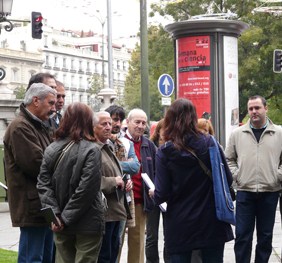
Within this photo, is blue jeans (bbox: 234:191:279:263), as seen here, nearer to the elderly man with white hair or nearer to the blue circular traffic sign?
the elderly man with white hair

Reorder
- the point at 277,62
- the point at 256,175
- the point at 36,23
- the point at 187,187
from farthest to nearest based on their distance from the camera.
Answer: the point at 36,23, the point at 277,62, the point at 256,175, the point at 187,187

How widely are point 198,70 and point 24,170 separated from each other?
558 inches

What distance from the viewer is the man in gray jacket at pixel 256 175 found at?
9445 millimetres

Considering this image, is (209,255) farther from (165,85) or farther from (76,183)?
Answer: (165,85)

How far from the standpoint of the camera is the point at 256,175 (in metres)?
9.45

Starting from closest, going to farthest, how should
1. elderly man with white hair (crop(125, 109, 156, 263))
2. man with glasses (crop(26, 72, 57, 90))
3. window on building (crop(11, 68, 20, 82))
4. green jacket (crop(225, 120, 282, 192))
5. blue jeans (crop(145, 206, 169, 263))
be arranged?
man with glasses (crop(26, 72, 57, 90))
elderly man with white hair (crop(125, 109, 156, 263))
green jacket (crop(225, 120, 282, 192))
blue jeans (crop(145, 206, 169, 263))
window on building (crop(11, 68, 20, 82))

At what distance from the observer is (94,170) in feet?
23.2

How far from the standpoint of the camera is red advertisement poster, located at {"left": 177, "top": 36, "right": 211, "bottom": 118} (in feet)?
69.0

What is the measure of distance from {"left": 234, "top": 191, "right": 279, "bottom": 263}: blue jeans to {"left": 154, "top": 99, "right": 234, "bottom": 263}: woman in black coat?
234 centimetres

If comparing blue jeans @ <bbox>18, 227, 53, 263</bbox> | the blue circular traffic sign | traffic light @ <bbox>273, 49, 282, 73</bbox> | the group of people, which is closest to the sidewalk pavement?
the group of people

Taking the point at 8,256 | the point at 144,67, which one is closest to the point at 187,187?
the point at 8,256

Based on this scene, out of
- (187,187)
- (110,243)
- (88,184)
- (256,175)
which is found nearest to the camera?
(88,184)

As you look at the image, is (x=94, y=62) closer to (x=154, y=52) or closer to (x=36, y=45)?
(x=36, y=45)

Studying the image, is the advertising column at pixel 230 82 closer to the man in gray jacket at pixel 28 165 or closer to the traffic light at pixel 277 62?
the traffic light at pixel 277 62
